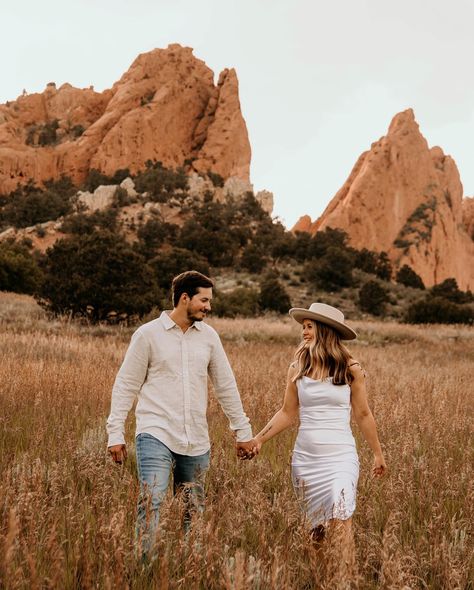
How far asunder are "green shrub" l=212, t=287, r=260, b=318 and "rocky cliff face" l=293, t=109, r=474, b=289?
190 feet

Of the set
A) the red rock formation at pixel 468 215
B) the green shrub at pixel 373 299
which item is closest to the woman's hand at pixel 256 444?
the green shrub at pixel 373 299

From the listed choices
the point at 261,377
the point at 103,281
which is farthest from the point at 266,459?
the point at 103,281

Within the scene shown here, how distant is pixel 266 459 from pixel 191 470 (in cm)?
170

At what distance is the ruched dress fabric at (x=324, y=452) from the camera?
2805 millimetres

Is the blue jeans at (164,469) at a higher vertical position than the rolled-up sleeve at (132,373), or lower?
Result: lower

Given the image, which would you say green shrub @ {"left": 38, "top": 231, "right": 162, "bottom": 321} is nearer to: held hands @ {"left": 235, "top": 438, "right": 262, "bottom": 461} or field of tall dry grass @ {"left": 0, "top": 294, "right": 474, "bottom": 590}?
field of tall dry grass @ {"left": 0, "top": 294, "right": 474, "bottom": 590}

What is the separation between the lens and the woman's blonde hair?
3.12m

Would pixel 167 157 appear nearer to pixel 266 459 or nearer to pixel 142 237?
pixel 142 237

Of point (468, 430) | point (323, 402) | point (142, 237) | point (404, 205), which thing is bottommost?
point (468, 430)

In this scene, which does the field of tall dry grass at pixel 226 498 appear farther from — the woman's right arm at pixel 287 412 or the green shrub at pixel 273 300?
the green shrub at pixel 273 300

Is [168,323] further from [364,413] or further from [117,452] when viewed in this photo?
[364,413]

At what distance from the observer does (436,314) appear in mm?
31359

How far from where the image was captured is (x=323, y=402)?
3.05 meters

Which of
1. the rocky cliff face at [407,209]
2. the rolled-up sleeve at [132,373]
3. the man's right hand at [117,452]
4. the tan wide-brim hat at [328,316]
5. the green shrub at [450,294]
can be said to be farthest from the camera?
the rocky cliff face at [407,209]
